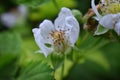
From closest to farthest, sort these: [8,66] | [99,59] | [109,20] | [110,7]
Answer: [109,20], [110,7], [8,66], [99,59]

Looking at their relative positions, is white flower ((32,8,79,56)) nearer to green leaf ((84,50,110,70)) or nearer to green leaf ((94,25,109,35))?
green leaf ((94,25,109,35))

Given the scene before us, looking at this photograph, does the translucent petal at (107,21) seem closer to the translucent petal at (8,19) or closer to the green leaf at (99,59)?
the green leaf at (99,59)

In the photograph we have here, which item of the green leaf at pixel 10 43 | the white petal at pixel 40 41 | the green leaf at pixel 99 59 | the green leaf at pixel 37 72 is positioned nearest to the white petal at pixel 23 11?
the green leaf at pixel 99 59

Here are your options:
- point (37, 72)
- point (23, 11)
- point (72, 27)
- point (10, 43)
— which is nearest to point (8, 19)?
point (23, 11)

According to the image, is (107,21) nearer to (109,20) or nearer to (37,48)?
(109,20)

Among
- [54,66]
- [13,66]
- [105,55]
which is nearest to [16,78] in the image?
[13,66]

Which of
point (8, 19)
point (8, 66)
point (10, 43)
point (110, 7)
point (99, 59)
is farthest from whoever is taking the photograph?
point (8, 19)

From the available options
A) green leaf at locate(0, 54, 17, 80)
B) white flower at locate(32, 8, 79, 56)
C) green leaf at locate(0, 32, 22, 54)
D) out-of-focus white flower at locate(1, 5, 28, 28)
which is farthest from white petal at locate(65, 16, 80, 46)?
out-of-focus white flower at locate(1, 5, 28, 28)
